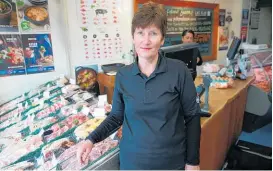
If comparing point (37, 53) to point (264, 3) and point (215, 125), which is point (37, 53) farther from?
point (264, 3)

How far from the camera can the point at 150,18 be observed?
3.27 ft

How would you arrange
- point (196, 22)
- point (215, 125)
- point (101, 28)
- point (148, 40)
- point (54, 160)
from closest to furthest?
point (148, 40)
point (54, 160)
point (215, 125)
point (101, 28)
point (196, 22)

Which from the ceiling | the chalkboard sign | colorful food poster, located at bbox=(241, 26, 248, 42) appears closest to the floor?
the chalkboard sign

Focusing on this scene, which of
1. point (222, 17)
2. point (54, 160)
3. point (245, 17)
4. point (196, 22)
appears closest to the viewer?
point (54, 160)

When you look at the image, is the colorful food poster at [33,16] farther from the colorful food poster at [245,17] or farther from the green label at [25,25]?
the colorful food poster at [245,17]

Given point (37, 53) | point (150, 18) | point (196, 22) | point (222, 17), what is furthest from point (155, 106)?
point (222, 17)

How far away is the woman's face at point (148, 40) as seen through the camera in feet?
3.27

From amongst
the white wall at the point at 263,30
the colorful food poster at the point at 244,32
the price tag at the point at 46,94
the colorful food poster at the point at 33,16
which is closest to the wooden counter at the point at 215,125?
the price tag at the point at 46,94

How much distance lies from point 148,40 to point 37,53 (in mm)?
1823

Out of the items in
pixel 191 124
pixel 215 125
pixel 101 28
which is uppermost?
pixel 101 28

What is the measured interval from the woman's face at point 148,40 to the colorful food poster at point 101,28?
5.85 ft

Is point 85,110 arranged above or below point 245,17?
below

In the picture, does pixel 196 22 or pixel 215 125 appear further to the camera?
pixel 196 22

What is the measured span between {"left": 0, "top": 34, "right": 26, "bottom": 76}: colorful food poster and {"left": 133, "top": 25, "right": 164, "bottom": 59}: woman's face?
177 cm
